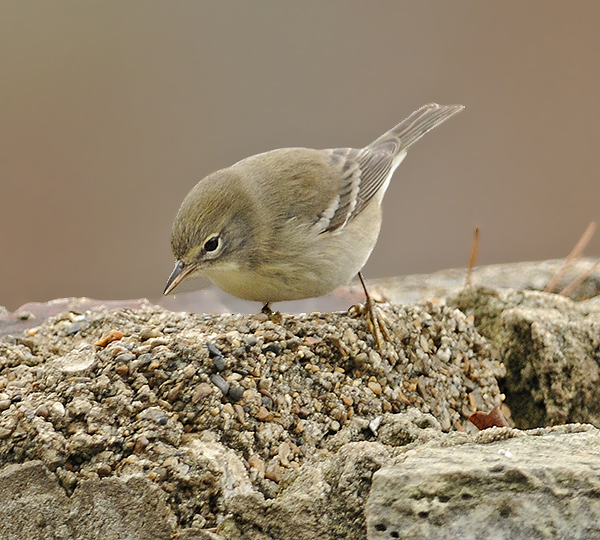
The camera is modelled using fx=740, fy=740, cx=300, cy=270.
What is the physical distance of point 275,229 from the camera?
369cm

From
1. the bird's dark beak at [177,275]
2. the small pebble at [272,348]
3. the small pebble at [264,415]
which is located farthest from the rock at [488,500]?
the bird's dark beak at [177,275]

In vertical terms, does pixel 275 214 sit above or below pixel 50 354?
above

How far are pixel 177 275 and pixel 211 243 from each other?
22cm

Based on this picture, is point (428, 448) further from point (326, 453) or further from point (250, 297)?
point (250, 297)

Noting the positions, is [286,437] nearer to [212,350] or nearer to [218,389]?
[218,389]

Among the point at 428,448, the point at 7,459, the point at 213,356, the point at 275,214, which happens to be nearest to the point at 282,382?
the point at 213,356

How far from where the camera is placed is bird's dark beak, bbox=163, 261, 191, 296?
342 centimetres

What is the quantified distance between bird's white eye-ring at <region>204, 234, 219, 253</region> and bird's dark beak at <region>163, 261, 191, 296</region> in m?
0.13

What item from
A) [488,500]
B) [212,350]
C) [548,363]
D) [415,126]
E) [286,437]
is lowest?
[548,363]

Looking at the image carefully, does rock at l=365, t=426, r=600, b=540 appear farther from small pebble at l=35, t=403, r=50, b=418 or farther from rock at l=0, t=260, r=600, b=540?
small pebble at l=35, t=403, r=50, b=418

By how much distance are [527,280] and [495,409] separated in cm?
222

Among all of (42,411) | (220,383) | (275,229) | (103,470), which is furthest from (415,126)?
(103,470)

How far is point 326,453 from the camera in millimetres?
2404

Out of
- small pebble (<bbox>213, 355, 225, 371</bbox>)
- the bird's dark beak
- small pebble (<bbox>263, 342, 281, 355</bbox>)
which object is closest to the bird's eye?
the bird's dark beak
